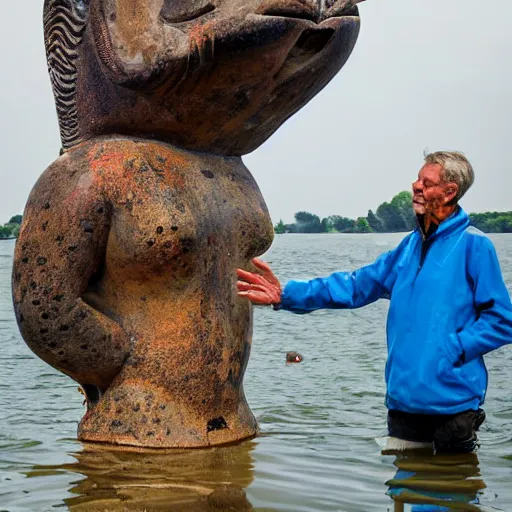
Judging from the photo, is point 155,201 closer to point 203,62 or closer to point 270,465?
point 203,62

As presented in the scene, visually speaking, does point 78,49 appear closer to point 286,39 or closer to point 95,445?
point 286,39

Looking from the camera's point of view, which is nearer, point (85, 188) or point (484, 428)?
point (85, 188)

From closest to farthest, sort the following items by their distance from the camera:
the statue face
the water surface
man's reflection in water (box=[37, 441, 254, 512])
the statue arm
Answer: man's reflection in water (box=[37, 441, 254, 512]) → the water surface → the statue face → the statue arm

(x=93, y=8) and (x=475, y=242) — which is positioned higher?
(x=93, y=8)

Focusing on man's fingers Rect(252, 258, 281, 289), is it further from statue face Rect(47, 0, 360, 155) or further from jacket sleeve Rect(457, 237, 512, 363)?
jacket sleeve Rect(457, 237, 512, 363)

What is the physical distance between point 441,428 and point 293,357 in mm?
4251

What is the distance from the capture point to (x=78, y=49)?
5.07m

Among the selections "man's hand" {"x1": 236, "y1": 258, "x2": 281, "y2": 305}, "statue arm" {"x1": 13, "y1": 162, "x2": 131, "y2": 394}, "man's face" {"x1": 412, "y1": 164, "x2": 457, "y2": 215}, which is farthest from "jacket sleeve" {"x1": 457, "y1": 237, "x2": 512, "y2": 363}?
"statue arm" {"x1": 13, "y1": 162, "x2": 131, "y2": 394}

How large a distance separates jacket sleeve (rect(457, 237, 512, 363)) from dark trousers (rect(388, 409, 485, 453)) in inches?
11.4

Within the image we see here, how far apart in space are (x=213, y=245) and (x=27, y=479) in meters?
1.29

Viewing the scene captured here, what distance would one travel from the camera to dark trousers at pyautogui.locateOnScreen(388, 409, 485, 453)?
4.96 metres

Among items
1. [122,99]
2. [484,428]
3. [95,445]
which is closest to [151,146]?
[122,99]

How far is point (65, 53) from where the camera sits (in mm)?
5113

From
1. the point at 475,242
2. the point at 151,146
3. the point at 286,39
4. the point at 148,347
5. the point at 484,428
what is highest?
the point at 286,39
